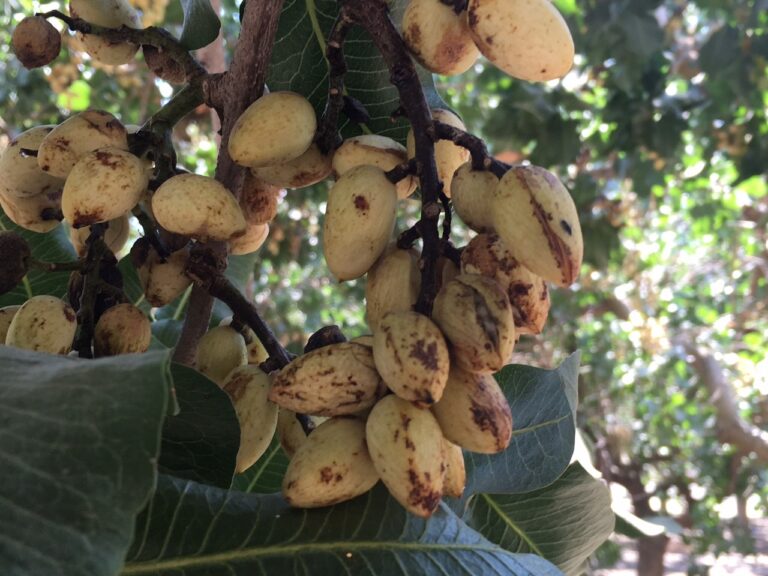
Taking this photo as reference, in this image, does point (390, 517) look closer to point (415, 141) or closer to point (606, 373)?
point (415, 141)

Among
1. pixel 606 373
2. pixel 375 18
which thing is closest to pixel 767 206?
pixel 606 373

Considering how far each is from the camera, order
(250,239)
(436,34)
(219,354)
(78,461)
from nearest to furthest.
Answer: (78,461) < (436,34) < (219,354) < (250,239)

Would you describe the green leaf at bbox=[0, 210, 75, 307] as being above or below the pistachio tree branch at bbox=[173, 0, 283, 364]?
below

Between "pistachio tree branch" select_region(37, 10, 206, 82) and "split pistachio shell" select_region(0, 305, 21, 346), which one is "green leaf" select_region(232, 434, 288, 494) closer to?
"split pistachio shell" select_region(0, 305, 21, 346)

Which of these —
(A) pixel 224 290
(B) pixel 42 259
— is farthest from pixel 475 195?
(B) pixel 42 259

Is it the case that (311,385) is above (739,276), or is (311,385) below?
above

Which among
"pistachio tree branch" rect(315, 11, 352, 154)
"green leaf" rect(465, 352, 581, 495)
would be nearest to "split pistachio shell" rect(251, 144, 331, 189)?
"pistachio tree branch" rect(315, 11, 352, 154)

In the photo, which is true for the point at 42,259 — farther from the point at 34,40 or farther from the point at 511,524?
the point at 511,524
